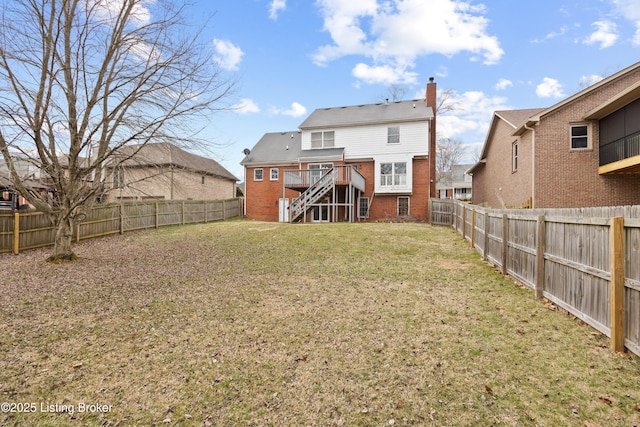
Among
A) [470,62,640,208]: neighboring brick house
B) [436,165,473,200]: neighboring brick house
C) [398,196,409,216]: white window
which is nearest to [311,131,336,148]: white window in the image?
[398,196,409,216]: white window

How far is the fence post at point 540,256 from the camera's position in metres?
5.61

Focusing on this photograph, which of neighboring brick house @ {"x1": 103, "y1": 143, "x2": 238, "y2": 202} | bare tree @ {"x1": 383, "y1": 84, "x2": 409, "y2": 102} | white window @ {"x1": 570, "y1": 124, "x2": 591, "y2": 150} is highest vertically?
bare tree @ {"x1": 383, "y1": 84, "x2": 409, "y2": 102}

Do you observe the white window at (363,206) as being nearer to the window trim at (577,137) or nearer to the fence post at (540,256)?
the window trim at (577,137)

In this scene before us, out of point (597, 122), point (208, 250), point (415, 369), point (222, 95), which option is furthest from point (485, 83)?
point (415, 369)

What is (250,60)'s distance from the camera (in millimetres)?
9625

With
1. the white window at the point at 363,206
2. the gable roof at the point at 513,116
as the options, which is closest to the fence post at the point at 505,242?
the gable roof at the point at 513,116

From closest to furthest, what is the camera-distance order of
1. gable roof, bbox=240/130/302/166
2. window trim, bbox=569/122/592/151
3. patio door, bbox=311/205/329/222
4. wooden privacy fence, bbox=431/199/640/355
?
wooden privacy fence, bbox=431/199/640/355 < window trim, bbox=569/122/592/151 < patio door, bbox=311/205/329/222 < gable roof, bbox=240/130/302/166

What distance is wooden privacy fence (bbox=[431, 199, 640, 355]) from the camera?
3.57m

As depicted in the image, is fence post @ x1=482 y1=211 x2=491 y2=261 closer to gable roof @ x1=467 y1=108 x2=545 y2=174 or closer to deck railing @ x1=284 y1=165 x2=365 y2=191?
gable roof @ x1=467 y1=108 x2=545 y2=174

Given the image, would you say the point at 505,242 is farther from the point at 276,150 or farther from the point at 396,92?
the point at 396,92

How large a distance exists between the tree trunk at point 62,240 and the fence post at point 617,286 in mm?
12345

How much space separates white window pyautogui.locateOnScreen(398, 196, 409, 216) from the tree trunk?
58.9ft

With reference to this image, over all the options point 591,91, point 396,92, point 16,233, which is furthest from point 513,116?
point 16,233

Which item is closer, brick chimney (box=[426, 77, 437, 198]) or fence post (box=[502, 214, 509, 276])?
fence post (box=[502, 214, 509, 276])
